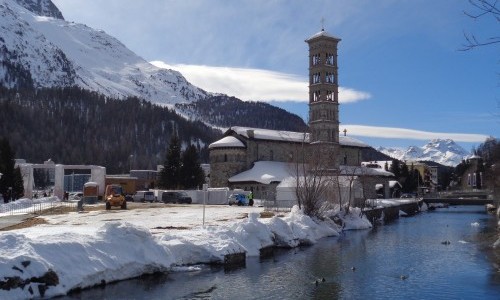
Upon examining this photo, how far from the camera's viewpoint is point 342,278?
2383 cm

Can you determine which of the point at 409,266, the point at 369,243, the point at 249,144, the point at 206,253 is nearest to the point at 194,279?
the point at 206,253

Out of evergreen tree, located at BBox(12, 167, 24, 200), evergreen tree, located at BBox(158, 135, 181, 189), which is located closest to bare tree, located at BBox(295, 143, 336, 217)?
evergreen tree, located at BBox(12, 167, 24, 200)

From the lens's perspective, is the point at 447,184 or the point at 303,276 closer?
the point at 303,276

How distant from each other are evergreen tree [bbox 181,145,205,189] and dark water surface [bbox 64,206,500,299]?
52.7m

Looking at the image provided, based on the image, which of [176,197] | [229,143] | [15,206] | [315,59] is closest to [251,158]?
[229,143]

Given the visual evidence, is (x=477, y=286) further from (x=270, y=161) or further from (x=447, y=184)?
(x=447, y=184)

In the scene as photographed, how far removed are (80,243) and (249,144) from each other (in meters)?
66.4

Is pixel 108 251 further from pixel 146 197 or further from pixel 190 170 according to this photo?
pixel 190 170

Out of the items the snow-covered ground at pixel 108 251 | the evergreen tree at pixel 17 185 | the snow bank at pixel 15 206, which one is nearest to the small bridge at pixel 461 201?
the evergreen tree at pixel 17 185

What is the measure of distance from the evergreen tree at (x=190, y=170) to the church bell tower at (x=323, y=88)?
2130cm

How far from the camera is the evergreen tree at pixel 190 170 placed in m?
Result: 86.2

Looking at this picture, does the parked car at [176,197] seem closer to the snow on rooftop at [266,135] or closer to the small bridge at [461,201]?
the snow on rooftop at [266,135]

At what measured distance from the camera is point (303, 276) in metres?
24.1

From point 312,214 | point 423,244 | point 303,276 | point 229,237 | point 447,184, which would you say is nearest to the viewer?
point 303,276
